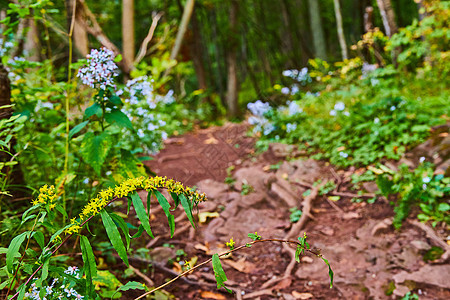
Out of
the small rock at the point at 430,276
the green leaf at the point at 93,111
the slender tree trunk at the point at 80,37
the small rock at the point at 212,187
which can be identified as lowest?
the small rock at the point at 430,276

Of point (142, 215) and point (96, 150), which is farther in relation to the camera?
point (96, 150)

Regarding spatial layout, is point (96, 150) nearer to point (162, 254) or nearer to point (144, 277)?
point (144, 277)

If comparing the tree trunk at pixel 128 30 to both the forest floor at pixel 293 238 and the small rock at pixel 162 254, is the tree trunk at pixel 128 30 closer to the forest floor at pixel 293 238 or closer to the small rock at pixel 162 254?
the forest floor at pixel 293 238

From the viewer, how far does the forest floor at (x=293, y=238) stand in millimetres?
2338

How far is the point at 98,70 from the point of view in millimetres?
1821

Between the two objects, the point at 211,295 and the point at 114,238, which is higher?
the point at 114,238

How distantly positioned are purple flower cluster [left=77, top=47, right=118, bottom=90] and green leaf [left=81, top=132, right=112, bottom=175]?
30 cm

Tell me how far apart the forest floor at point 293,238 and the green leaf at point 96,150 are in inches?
38.5

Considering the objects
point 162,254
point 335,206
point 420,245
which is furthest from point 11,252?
point 335,206

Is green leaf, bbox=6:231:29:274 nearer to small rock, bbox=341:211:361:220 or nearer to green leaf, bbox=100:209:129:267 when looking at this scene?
green leaf, bbox=100:209:129:267

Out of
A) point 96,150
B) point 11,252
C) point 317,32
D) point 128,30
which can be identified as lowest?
point 11,252

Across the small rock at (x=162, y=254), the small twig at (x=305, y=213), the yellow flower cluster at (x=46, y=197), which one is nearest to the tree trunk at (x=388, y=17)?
the small twig at (x=305, y=213)

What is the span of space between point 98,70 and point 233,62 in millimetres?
7105

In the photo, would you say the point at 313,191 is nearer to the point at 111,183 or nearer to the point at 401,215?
the point at 401,215
